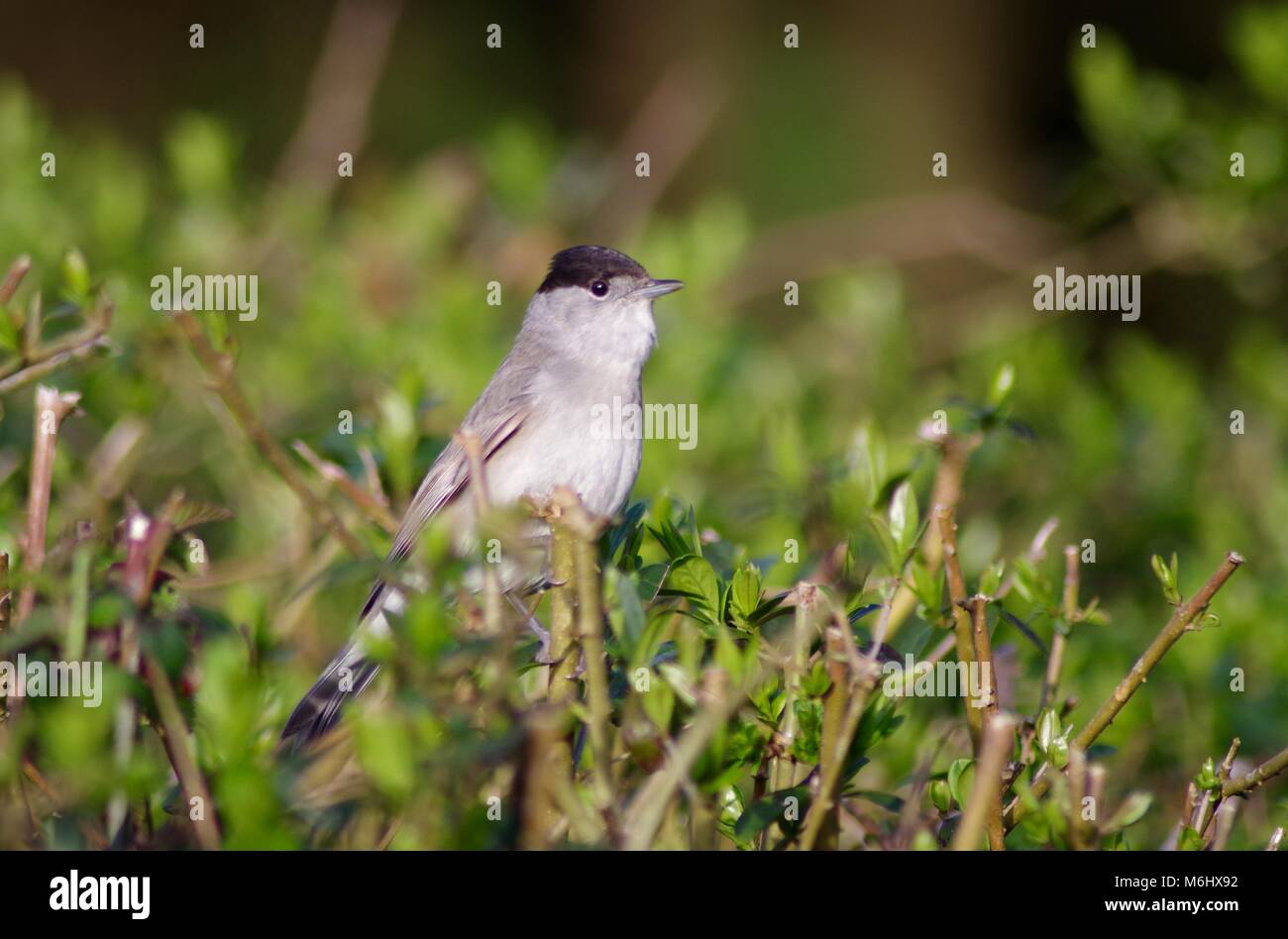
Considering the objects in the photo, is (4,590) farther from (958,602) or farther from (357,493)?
(958,602)

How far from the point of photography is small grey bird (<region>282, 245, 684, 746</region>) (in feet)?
11.1

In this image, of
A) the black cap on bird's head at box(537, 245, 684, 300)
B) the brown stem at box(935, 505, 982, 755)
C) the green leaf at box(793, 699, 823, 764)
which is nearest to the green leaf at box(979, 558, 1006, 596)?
the brown stem at box(935, 505, 982, 755)

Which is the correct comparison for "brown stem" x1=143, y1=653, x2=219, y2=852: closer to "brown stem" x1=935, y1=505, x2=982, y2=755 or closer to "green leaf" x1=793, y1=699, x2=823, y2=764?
"green leaf" x1=793, y1=699, x2=823, y2=764

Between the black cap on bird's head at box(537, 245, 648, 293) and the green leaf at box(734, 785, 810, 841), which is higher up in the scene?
the black cap on bird's head at box(537, 245, 648, 293)

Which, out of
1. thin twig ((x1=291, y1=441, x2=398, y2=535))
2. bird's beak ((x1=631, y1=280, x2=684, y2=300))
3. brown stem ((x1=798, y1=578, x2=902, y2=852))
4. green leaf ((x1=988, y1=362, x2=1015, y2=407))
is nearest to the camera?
brown stem ((x1=798, y1=578, x2=902, y2=852))

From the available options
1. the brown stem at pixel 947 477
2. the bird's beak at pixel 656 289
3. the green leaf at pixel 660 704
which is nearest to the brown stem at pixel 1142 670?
the brown stem at pixel 947 477

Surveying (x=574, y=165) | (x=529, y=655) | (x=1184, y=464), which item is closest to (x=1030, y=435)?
(x=529, y=655)

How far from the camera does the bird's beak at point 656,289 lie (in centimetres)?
412

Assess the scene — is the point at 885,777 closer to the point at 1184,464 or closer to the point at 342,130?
the point at 1184,464

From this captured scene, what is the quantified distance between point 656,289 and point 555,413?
56 cm

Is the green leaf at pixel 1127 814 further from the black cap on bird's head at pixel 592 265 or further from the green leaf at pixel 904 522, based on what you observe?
the black cap on bird's head at pixel 592 265

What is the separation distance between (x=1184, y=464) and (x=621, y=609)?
318 cm

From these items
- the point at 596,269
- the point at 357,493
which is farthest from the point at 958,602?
the point at 596,269

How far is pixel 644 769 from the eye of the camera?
2.04m
